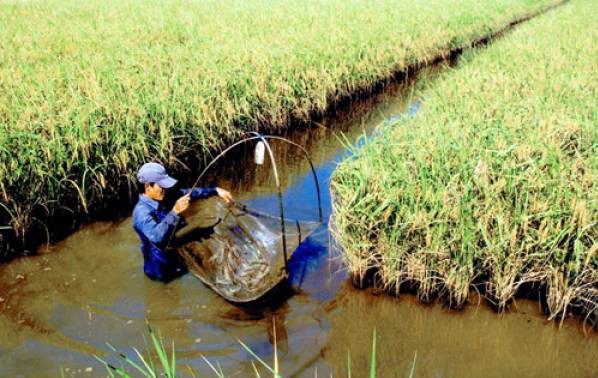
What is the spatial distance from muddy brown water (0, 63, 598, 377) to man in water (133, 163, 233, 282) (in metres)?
0.16

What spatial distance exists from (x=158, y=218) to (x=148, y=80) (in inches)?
119

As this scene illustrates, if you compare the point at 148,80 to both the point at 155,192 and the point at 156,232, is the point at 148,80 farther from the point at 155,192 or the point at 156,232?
the point at 156,232

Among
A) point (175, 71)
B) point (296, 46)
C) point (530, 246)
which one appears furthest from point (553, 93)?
point (175, 71)

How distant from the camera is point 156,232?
366cm

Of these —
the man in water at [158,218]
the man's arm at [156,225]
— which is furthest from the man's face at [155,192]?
the man's arm at [156,225]

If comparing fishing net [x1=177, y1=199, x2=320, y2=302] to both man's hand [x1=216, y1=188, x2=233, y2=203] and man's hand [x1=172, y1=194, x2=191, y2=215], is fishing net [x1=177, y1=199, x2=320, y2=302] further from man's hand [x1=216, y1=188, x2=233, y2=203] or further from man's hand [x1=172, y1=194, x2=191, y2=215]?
man's hand [x1=172, y1=194, x2=191, y2=215]

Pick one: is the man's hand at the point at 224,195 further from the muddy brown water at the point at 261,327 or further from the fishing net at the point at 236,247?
the muddy brown water at the point at 261,327

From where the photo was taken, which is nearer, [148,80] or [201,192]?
[201,192]

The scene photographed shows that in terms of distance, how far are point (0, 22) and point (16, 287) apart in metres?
8.44

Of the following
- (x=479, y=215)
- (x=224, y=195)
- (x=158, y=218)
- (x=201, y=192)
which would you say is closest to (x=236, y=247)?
(x=224, y=195)

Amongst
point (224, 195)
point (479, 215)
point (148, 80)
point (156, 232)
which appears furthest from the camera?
point (148, 80)

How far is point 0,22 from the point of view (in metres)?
10.2

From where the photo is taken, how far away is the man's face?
3.80 metres

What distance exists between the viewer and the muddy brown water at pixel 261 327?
10.5 ft
